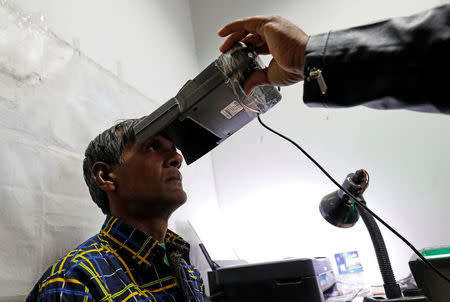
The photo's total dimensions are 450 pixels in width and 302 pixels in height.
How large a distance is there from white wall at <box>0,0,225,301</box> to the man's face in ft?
0.56

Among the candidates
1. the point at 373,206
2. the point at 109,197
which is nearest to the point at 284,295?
the point at 109,197

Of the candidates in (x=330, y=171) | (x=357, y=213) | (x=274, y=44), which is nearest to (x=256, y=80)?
(x=274, y=44)

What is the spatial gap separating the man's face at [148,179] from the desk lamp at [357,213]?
61 cm

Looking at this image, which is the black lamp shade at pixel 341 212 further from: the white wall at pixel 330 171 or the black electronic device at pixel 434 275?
the white wall at pixel 330 171

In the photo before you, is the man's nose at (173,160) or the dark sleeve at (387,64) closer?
the dark sleeve at (387,64)

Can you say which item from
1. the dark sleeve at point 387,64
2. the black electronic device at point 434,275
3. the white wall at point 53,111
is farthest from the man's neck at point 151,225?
the black electronic device at point 434,275

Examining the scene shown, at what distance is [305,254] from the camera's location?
173 centimetres

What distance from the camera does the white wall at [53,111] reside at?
80cm

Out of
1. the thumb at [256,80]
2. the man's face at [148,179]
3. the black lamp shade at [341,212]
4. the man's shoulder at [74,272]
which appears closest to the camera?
the man's shoulder at [74,272]

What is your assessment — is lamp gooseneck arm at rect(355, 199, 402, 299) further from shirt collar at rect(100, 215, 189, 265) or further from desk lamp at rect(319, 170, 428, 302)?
shirt collar at rect(100, 215, 189, 265)

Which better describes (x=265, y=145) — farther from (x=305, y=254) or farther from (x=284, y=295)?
(x=284, y=295)

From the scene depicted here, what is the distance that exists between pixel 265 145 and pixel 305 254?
0.66m

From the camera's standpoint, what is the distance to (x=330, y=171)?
177 cm

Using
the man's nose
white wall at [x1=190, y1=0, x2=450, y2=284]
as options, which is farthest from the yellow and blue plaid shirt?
white wall at [x1=190, y1=0, x2=450, y2=284]
